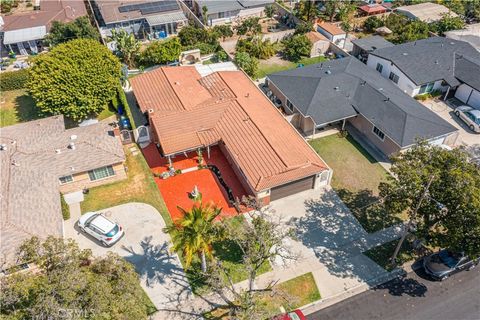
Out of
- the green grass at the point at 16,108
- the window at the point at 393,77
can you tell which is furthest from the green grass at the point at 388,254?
the green grass at the point at 16,108

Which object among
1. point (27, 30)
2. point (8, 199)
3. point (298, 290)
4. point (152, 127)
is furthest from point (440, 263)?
point (27, 30)

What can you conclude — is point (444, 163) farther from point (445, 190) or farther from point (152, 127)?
point (152, 127)

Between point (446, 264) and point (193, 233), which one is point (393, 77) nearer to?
point (446, 264)

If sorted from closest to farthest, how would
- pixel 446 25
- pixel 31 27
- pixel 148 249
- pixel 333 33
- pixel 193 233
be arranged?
1. pixel 193 233
2. pixel 148 249
3. pixel 333 33
4. pixel 31 27
5. pixel 446 25

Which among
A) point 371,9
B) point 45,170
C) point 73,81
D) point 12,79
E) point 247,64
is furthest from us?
point 371,9

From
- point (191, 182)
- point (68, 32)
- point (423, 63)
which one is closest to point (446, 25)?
point (423, 63)

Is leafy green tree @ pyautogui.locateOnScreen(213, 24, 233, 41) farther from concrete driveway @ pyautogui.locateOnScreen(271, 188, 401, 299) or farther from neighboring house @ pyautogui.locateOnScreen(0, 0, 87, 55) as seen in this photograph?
concrete driveway @ pyautogui.locateOnScreen(271, 188, 401, 299)

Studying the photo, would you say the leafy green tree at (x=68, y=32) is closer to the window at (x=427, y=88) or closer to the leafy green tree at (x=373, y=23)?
the leafy green tree at (x=373, y=23)

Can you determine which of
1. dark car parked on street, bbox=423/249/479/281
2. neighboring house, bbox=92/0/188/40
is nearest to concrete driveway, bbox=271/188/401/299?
dark car parked on street, bbox=423/249/479/281
